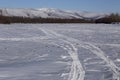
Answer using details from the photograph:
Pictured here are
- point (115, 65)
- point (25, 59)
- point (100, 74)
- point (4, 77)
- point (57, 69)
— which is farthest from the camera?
point (25, 59)

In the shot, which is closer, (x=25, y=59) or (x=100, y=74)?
(x=100, y=74)

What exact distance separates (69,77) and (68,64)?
242cm

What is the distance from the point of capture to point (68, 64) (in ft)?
32.6

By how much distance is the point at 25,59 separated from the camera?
36.5 ft

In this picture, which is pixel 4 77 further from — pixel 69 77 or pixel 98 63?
pixel 98 63

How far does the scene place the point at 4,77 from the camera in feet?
24.5

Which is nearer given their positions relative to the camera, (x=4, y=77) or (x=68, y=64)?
(x=4, y=77)

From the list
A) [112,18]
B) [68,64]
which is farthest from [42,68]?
[112,18]

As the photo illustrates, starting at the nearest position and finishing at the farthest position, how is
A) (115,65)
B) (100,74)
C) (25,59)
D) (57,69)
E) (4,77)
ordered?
(4,77) → (100,74) → (57,69) → (115,65) → (25,59)

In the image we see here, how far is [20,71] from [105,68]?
2694 millimetres

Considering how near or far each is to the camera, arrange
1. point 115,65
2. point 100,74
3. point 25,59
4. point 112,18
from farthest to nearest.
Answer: point 112,18, point 25,59, point 115,65, point 100,74

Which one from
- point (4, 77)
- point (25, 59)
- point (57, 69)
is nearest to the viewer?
point (4, 77)

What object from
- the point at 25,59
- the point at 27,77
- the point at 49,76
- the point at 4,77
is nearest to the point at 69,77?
the point at 49,76

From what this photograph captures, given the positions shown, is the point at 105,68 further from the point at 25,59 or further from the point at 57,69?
the point at 25,59
